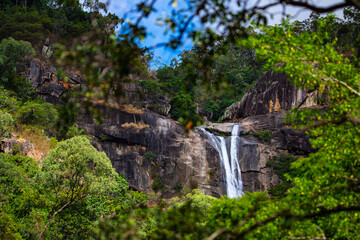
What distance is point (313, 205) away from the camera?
4195mm

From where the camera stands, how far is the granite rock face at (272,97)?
90.1 feet

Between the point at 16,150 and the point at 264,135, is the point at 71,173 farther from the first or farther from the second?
the point at 264,135

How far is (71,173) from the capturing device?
12242 millimetres

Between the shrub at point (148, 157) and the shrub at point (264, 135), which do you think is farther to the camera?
the shrub at point (264, 135)

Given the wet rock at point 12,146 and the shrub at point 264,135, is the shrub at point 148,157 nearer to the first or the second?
the shrub at point 264,135

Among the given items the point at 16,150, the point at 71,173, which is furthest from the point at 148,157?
the point at 71,173

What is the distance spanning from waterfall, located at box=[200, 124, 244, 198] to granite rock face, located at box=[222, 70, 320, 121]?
11.4ft

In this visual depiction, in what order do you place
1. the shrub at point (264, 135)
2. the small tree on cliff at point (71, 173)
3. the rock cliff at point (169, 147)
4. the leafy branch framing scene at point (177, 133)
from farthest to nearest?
the shrub at point (264, 135) < the rock cliff at point (169, 147) < the small tree on cliff at point (71, 173) < the leafy branch framing scene at point (177, 133)

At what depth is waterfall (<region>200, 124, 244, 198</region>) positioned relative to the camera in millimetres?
25077

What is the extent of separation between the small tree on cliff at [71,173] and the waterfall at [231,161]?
14.5m

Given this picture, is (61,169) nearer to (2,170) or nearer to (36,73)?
(2,170)

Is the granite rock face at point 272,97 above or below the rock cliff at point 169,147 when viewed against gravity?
above

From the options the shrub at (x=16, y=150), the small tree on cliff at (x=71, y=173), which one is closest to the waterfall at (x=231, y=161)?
the small tree on cliff at (x=71, y=173)

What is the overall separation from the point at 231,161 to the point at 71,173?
663 inches
